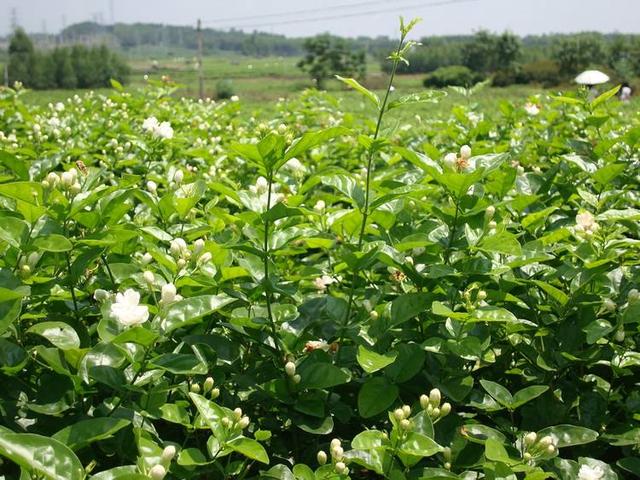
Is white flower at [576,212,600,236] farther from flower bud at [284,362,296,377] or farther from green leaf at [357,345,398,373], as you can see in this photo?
flower bud at [284,362,296,377]

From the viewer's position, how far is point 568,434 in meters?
1.38

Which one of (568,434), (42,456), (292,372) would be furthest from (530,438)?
(42,456)

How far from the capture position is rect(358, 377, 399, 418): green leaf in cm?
138

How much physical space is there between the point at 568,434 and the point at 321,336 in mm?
561

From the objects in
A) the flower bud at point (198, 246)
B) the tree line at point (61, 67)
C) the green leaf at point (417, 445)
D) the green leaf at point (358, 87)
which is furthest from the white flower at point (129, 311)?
the tree line at point (61, 67)

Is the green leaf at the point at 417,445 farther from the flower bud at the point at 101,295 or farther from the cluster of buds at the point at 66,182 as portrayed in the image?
the cluster of buds at the point at 66,182

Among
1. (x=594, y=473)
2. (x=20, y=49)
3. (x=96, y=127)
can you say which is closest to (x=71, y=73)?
(x=20, y=49)

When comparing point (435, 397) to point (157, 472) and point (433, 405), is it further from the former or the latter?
point (157, 472)

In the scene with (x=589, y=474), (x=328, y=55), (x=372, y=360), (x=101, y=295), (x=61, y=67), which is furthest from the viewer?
(x=328, y=55)

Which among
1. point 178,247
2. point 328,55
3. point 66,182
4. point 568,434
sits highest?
point 328,55

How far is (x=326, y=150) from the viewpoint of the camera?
379 centimetres

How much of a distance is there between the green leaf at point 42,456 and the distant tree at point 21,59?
55.9 m

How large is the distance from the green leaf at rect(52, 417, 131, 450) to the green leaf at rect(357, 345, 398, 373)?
44cm

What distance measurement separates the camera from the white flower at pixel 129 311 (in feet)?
3.91
